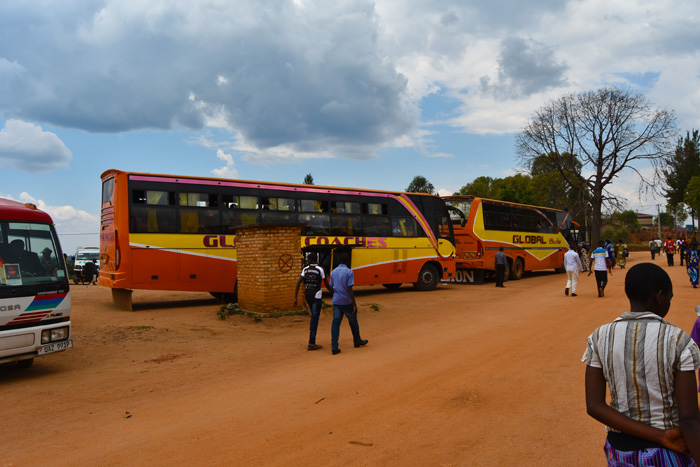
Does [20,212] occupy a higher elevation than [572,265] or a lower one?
higher

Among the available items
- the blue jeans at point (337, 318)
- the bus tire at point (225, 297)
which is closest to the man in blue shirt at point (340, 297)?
the blue jeans at point (337, 318)

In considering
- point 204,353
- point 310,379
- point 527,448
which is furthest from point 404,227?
point 527,448

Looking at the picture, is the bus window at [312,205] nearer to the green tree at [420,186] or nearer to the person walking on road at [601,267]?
the person walking on road at [601,267]

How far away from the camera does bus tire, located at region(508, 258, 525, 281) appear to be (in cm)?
2481

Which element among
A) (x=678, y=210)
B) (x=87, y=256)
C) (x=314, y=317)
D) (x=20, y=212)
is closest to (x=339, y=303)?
(x=314, y=317)

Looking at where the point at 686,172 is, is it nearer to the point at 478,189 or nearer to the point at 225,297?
the point at 478,189

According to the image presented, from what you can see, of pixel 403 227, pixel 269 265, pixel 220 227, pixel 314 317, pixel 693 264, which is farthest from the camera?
pixel 403 227

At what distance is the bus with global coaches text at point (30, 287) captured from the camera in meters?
6.78

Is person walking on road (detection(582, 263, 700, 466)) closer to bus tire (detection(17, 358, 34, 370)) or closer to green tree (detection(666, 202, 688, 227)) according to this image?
bus tire (detection(17, 358, 34, 370))

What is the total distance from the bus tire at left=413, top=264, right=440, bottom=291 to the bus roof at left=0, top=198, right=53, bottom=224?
1364cm

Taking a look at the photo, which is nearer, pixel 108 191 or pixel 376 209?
pixel 108 191

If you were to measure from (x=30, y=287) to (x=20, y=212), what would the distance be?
121 centimetres

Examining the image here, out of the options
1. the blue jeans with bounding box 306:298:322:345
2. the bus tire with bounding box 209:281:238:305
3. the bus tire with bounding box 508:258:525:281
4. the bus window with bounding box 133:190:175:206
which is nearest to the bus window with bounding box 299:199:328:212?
the bus tire with bounding box 209:281:238:305

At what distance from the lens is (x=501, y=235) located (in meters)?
23.4
